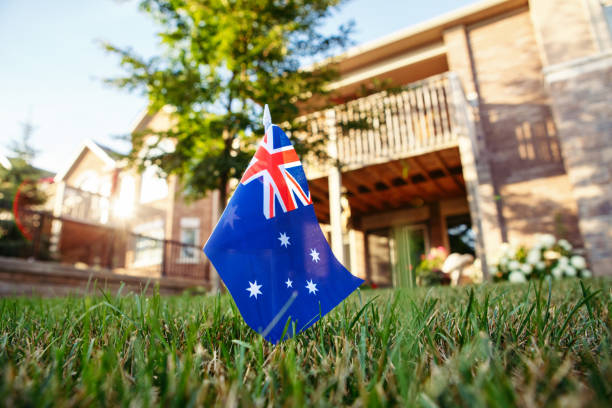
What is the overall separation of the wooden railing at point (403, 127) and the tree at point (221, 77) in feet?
3.04

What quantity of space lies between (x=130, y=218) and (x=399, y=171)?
11817 millimetres

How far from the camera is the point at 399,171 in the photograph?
9.37m

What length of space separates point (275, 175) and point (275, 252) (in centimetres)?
28

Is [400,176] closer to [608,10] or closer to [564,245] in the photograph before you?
[564,245]

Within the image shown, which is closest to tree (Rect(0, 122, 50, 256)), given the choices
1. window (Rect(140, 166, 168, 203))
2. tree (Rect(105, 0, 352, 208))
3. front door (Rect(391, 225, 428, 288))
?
window (Rect(140, 166, 168, 203))

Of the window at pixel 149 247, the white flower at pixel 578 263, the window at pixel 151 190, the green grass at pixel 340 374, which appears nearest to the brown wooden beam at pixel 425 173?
the white flower at pixel 578 263

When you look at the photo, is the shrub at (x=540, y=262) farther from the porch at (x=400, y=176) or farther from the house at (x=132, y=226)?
the house at (x=132, y=226)

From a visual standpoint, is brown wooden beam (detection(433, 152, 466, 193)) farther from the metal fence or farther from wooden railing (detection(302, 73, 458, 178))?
the metal fence

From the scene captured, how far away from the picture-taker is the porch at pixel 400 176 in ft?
25.6

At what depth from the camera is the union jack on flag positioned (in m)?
1.27

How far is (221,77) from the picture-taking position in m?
6.58

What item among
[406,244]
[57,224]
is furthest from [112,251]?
[406,244]

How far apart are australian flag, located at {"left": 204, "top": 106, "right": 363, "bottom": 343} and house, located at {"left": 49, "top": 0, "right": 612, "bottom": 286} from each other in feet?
19.4

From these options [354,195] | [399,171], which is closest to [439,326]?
[399,171]
